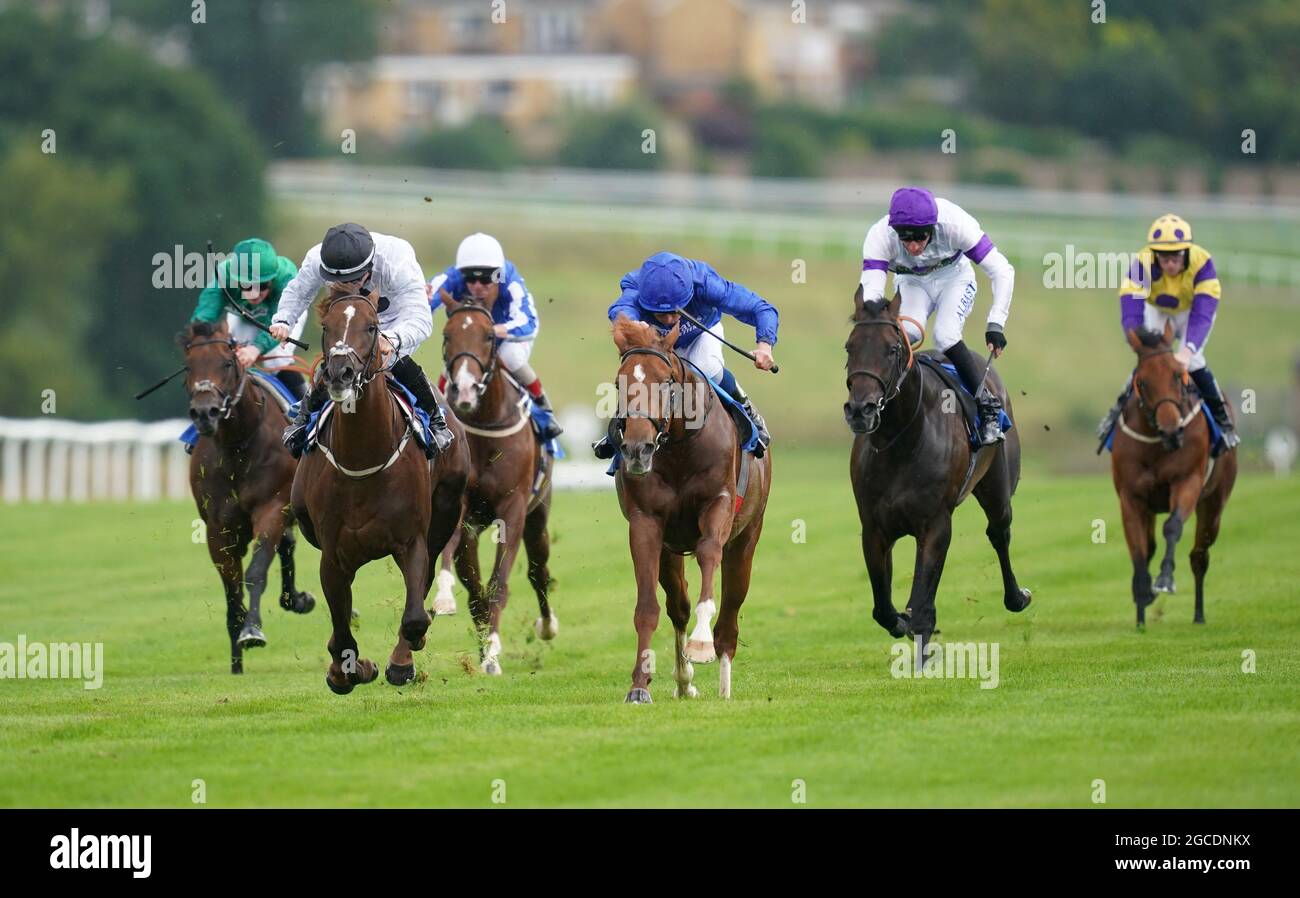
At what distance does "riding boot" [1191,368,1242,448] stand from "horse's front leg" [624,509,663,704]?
5.71 m

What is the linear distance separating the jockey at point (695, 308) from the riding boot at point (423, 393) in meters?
0.79

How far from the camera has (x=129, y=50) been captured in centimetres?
5128

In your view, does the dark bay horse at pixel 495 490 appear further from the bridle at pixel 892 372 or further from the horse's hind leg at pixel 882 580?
the bridle at pixel 892 372

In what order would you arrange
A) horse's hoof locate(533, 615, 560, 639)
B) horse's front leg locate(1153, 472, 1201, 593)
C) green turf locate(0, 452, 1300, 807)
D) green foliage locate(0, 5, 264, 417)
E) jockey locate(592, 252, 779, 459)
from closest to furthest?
1. green turf locate(0, 452, 1300, 807)
2. jockey locate(592, 252, 779, 459)
3. horse's hoof locate(533, 615, 560, 639)
4. horse's front leg locate(1153, 472, 1201, 593)
5. green foliage locate(0, 5, 264, 417)

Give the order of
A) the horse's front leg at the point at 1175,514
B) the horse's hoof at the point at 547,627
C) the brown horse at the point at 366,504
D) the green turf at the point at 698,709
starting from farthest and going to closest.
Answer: the horse's front leg at the point at 1175,514
the horse's hoof at the point at 547,627
the brown horse at the point at 366,504
the green turf at the point at 698,709

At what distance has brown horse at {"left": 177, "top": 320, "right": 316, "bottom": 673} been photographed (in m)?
12.8

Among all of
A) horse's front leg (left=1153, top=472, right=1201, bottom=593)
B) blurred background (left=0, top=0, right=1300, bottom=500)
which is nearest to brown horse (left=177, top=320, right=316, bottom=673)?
horse's front leg (left=1153, top=472, right=1201, bottom=593)

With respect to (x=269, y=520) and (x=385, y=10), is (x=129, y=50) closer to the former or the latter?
(x=385, y=10)

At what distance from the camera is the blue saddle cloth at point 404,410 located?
10805 millimetres

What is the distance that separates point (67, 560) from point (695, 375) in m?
11.2

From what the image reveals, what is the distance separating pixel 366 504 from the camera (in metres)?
10.7

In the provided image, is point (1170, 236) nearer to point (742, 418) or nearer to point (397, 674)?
point (742, 418)

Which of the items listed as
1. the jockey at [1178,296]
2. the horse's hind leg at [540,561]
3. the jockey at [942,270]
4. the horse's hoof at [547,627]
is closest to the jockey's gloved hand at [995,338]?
the jockey at [942,270]

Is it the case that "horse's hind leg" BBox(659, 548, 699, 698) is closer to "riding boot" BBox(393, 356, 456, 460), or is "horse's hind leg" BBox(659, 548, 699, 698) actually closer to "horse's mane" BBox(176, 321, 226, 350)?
"riding boot" BBox(393, 356, 456, 460)
